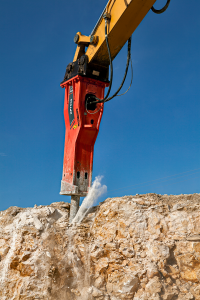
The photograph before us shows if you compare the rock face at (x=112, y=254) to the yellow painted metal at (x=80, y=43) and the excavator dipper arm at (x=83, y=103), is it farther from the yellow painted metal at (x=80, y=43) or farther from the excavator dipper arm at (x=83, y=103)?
the yellow painted metal at (x=80, y=43)

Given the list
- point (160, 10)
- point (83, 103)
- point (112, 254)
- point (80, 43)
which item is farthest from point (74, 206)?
point (160, 10)

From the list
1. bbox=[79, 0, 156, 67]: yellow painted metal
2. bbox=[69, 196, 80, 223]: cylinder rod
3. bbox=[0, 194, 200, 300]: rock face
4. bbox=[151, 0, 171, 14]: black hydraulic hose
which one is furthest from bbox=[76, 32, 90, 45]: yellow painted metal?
bbox=[0, 194, 200, 300]: rock face

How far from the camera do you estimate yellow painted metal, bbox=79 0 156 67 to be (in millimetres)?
7137

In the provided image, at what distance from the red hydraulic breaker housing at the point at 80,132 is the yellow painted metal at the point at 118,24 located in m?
0.93

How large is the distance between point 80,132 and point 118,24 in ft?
11.1

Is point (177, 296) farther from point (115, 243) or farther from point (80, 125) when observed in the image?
point (80, 125)

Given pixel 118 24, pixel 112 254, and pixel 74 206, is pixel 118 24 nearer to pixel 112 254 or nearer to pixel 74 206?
pixel 74 206

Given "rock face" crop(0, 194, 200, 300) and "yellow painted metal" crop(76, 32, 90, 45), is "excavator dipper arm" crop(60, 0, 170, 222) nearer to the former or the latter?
"yellow painted metal" crop(76, 32, 90, 45)

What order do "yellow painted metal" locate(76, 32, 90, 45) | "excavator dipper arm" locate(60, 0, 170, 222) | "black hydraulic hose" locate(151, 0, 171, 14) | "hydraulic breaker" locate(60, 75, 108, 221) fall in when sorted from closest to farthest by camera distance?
"black hydraulic hose" locate(151, 0, 171, 14), "excavator dipper arm" locate(60, 0, 170, 222), "hydraulic breaker" locate(60, 75, 108, 221), "yellow painted metal" locate(76, 32, 90, 45)

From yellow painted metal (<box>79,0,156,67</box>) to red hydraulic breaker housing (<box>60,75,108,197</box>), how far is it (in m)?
0.93

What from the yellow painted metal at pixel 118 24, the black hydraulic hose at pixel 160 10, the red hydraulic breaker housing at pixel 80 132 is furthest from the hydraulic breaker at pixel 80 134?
the black hydraulic hose at pixel 160 10

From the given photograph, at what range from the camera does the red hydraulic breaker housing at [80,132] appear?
8.80m

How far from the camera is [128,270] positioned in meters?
6.61

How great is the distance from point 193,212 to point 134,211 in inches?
58.9
